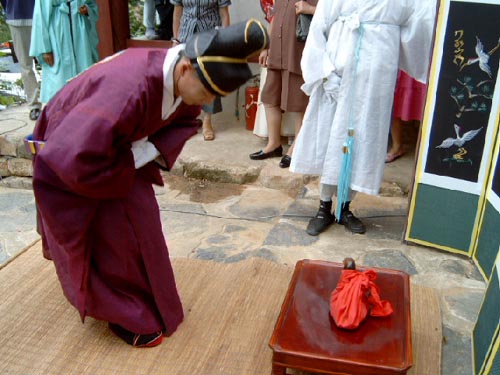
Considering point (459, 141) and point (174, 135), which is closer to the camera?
point (174, 135)

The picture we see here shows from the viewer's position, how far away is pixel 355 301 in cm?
221

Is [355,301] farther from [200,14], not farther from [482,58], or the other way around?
[200,14]

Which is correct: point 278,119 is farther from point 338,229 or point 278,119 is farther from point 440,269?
point 440,269

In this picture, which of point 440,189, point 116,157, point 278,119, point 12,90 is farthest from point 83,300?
point 12,90

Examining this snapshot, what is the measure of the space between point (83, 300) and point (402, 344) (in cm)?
145

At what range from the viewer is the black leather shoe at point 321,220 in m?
3.71

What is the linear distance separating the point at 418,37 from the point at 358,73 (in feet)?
1.56

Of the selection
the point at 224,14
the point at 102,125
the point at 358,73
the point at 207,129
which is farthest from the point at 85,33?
the point at 102,125

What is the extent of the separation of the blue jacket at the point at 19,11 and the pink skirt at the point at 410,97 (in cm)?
420

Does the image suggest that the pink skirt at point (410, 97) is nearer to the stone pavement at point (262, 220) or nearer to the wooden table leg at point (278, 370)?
the stone pavement at point (262, 220)

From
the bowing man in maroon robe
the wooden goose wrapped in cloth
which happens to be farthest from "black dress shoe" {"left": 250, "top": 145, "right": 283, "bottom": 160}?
the wooden goose wrapped in cloth

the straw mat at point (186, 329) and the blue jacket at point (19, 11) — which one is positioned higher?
the blue jacket at point (19, 11)

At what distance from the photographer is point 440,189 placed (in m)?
3.28

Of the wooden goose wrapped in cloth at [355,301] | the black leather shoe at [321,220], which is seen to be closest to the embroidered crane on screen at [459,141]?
the black leather shoe at [321,220]
